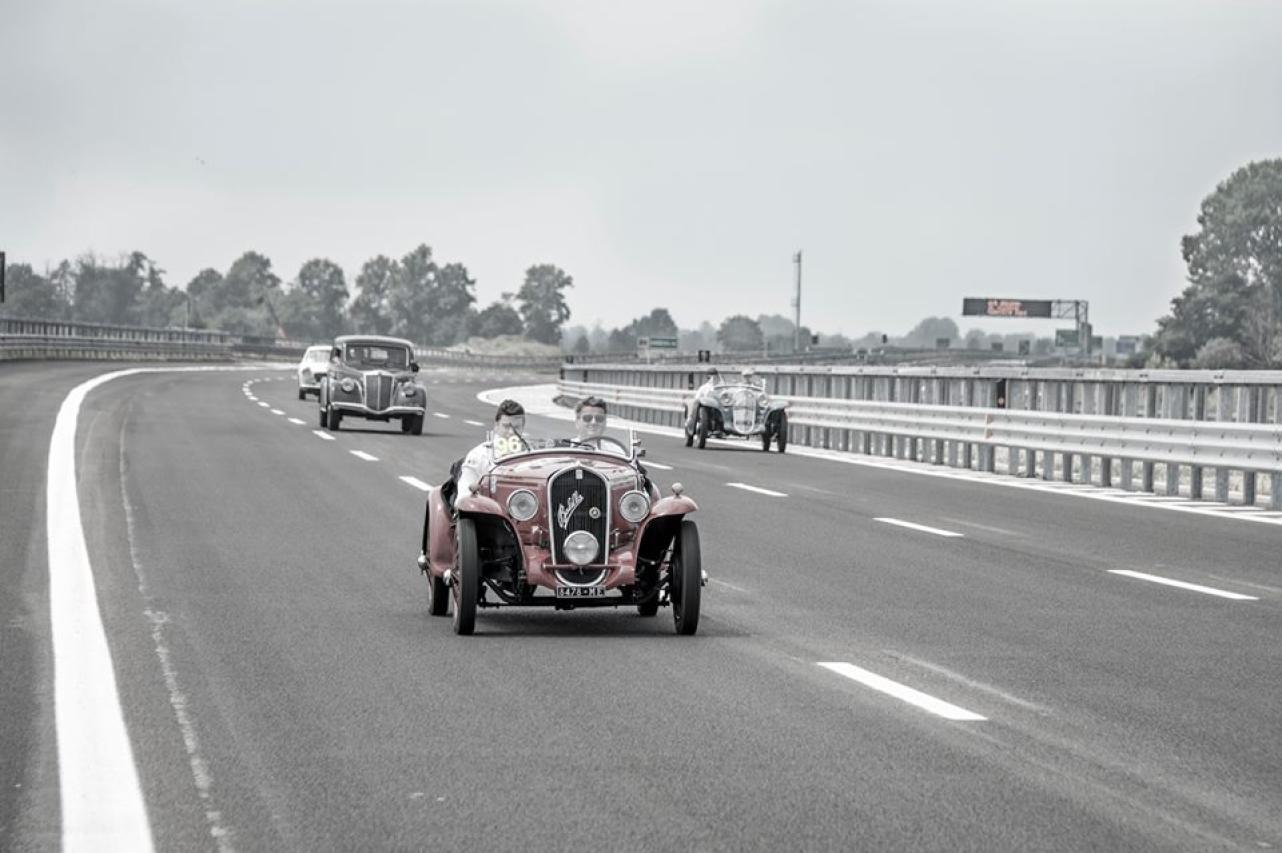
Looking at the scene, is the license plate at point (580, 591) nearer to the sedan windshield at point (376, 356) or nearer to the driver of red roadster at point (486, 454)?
the driver of red roadster at point (486, 454)

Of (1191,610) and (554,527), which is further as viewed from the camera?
(1191,610)

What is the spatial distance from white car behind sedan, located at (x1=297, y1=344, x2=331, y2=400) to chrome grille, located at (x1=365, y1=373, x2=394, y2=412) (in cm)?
1648

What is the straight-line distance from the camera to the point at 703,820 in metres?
5.59

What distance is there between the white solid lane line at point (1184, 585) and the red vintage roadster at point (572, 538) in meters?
3.60

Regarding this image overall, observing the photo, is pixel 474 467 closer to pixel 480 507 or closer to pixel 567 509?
pixel 480 507

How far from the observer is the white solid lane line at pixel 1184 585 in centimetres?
1144

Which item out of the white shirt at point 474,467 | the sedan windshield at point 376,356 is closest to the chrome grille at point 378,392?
the sedan windshield at point 376,356

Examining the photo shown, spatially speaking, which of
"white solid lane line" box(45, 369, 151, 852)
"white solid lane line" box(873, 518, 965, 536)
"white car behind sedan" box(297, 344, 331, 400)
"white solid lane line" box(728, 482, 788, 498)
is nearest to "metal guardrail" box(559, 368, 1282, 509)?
"white solid lane line" box(728, 482, 788, 498)

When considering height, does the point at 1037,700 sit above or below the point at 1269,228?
below

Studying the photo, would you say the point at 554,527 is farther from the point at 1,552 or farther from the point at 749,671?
the point at 1,552

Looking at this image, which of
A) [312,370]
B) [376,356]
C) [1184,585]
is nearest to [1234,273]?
[312,370]

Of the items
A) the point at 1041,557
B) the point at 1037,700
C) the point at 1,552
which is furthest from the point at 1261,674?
the point at 1,552

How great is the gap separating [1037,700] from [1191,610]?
3352mm

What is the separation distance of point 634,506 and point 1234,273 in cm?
17522
